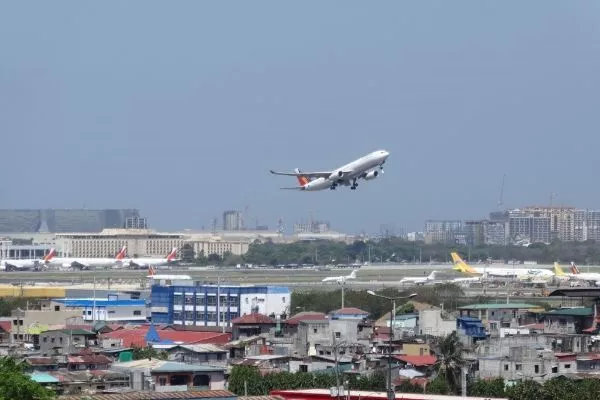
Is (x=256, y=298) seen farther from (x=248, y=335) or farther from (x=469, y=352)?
(x=469, y=352)

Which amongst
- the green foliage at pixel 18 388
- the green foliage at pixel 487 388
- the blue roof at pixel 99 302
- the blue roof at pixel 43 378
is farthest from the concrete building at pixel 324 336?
the green foliage at pixel 18 388

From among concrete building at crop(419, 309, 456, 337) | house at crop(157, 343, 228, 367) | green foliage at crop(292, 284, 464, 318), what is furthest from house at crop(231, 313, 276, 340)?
green foliage at crop(292, 284, 464, 318)

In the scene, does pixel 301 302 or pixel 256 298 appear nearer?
pixel 256 298

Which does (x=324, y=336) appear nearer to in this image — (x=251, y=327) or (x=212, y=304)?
(x=251, y=327)

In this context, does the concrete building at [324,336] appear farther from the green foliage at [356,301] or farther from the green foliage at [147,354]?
the green foliage at [356,301]

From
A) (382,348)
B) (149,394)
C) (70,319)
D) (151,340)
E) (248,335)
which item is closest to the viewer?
(149,394)

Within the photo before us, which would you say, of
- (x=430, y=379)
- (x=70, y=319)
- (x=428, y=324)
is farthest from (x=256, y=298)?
(x=430, y=379)
